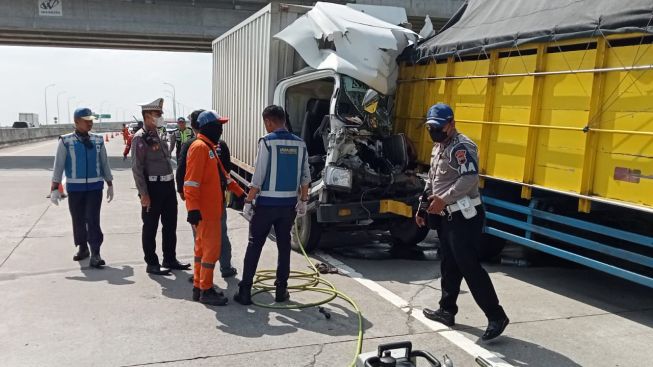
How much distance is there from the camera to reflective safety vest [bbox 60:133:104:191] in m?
6.28

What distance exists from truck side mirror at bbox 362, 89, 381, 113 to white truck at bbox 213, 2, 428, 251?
4.7 inches

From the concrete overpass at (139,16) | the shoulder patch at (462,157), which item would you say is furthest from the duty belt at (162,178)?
the concrete overpass at (139,16)

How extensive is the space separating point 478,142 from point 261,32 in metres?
3.91

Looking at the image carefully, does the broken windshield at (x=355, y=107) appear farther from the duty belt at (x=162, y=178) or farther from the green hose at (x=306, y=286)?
the duty belt at (x=162, y=178)

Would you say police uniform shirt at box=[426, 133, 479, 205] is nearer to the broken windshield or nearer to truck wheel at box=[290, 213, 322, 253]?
the broken windshield

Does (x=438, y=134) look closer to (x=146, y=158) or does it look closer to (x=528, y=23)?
(x=528, y=23)

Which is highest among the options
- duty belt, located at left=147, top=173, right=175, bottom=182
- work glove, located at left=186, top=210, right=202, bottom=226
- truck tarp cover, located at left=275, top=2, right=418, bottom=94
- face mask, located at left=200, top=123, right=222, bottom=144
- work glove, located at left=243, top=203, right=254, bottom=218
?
truck tarp cover, located at left=275, top=2, right=418, bottom=94

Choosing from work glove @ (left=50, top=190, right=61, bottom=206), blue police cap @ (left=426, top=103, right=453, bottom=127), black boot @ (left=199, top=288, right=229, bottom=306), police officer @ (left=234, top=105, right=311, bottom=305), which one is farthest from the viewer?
work glove @ (left=50, top=190, right=61, bottom=206)

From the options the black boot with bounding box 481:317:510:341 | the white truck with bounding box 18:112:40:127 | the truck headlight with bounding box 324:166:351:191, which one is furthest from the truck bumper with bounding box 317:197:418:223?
the white truck with bounding box 18:112:40:127

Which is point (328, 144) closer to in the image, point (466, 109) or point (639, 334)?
point (466, 109)

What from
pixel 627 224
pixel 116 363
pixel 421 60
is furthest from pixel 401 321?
pixel 421 60

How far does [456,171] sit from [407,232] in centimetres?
326

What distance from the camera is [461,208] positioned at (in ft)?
14.1

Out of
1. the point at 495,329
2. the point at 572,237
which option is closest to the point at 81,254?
the point at 495,329
